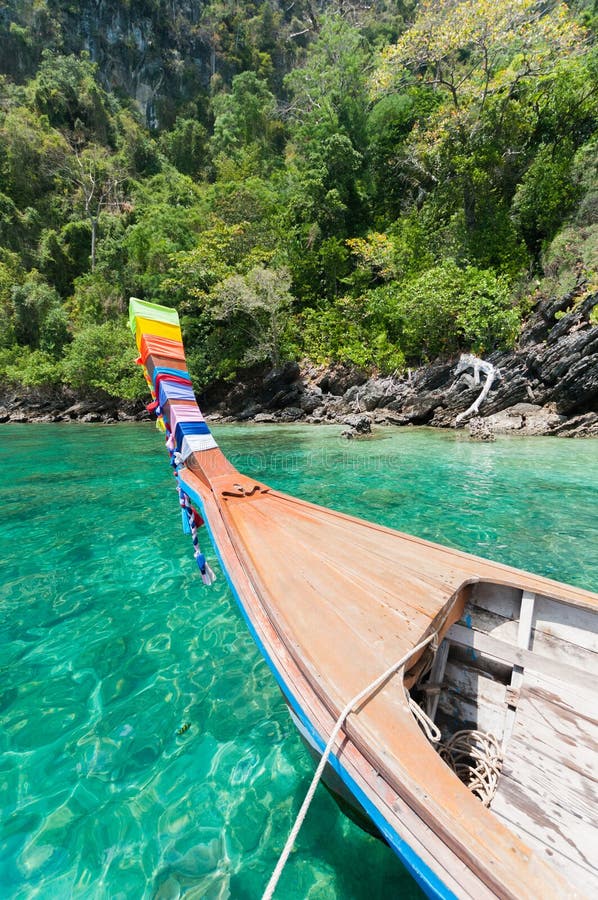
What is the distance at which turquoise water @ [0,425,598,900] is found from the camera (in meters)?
1.90

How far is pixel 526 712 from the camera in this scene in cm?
209

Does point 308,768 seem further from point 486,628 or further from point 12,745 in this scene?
point 12,745

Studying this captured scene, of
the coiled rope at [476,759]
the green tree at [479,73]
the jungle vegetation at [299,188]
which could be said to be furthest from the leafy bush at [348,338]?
the coiled rope at [476,759]

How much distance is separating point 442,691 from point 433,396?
52.8ft

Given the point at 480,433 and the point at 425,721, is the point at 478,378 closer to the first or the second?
the point at 480,433

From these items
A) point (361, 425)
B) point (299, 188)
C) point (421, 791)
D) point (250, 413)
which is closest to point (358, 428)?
point (361, 425)

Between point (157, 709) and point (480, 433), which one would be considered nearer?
point (157, 709)

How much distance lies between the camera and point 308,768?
2357 mm

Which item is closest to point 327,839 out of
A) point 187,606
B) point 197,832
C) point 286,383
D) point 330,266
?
point 197,832

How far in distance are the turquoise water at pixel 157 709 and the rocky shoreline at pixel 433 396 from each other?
7.81 meters

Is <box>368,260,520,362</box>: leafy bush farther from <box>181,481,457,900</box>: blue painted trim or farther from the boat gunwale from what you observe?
<box>181,481,457,900</box>: blue painted trim

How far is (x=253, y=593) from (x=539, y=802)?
179cm

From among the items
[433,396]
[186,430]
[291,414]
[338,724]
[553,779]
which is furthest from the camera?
[291,414]

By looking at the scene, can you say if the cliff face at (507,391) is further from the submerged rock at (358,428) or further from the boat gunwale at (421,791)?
the boat gunwale at (421,791)
